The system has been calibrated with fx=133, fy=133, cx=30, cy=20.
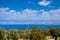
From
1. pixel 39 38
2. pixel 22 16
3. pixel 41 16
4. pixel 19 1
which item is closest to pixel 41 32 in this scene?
pixel 39 38

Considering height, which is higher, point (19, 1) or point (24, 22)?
point (19, 1)

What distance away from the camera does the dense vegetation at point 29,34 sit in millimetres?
2180

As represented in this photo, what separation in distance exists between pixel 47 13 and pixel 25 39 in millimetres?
562

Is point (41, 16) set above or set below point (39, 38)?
above

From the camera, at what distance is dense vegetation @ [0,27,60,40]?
2180 mm

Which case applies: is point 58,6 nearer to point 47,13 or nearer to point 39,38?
point 47,13

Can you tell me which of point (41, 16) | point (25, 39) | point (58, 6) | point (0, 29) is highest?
point (58, 6)

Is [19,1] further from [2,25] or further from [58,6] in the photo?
[58,6]

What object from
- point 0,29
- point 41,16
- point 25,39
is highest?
point 41,16

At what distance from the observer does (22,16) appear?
2227 millimetres

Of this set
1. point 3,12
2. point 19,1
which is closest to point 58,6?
point 19,1

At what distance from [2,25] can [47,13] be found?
30.7 inches

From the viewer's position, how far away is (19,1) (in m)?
2.24

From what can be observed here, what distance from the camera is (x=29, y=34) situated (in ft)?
7.22
